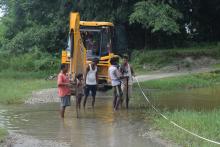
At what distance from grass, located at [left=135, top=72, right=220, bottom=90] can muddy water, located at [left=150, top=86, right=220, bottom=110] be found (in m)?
1.00

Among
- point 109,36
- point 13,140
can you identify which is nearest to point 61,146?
point 13,140

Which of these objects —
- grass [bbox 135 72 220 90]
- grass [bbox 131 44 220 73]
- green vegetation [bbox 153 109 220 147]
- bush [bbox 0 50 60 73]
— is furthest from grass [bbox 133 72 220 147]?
bush [bbox 0 50 60 73]

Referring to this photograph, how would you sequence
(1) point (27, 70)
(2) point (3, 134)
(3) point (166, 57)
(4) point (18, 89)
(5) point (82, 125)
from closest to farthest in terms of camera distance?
(2) point (3, 134) < (5) point (82, 125) < (4) point (18, 89) < (3) point (166, 57) < (1) point (27, 70)

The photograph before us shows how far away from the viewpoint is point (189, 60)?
32.6 m

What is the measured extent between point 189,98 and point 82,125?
7092 millimetres

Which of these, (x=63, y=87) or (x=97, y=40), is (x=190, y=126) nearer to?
(x=63, y=87)

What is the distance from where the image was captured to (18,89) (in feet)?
76.9

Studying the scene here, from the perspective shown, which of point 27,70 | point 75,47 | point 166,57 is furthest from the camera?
point 27,70

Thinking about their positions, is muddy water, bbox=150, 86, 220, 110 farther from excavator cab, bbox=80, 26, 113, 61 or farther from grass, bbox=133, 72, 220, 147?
excavator cab, bbox=80, 26, 113, 61

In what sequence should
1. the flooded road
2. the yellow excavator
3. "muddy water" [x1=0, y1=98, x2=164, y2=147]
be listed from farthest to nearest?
1. the yellow excavator
2. "muddy water" [x1=0, y1=98, x2=164, y2=147]
3. the flooded road

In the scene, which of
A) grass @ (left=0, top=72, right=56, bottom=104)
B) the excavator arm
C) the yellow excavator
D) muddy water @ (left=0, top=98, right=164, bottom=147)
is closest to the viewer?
muddy water @ (left=0, top=98, right=164, bottom=147)

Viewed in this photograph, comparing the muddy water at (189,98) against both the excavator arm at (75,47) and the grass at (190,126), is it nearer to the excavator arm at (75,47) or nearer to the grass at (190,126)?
the grass at (190,126)

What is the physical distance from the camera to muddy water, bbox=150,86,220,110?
17.9m

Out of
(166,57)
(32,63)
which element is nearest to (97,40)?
(166,57)
